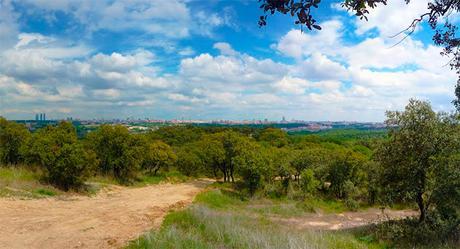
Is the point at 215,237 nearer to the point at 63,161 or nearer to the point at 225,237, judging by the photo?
the point at 225,237

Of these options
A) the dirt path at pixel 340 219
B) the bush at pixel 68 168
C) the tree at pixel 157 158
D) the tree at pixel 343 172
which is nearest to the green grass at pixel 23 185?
the bush at pixel 68 168

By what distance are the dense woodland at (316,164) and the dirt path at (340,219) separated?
2.10 metres

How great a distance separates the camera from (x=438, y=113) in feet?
57.0

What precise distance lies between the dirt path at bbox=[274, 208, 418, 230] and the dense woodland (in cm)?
210

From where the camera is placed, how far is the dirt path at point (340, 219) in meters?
26.6

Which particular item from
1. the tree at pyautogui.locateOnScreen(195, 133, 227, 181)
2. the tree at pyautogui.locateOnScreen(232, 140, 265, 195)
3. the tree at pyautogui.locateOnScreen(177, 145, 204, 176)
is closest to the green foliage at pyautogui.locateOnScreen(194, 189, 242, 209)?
the tree at pyautogui.locateOnScreen(232, 140, 265, 195)

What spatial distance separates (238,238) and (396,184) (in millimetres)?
10375

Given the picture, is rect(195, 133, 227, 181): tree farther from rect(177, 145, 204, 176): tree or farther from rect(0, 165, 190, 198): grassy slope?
rect(0, 165, 190, 198): grassy slope

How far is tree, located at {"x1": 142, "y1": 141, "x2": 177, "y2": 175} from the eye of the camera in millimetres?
49781

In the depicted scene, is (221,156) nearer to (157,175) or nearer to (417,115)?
(157,175)

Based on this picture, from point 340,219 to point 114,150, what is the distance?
24.6 meters

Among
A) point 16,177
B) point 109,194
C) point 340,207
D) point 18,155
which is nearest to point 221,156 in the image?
point 340,207

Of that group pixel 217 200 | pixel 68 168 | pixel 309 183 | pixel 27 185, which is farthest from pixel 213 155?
pixel 27 185

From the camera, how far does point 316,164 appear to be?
153 ft
